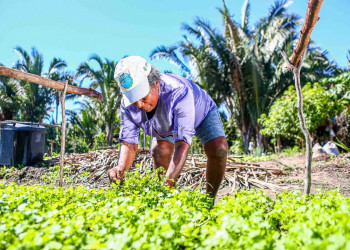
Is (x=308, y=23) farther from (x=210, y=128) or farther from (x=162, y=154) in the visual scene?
(x=162, y=154)

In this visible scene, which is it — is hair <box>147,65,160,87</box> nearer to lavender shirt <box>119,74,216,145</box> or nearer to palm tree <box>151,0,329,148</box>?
lavender shirt <box>119,74,216,145</box>

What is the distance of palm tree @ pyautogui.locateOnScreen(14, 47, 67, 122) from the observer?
19.2 meters

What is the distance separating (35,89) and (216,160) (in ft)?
67.1

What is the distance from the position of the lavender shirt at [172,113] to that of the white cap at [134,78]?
27 cm

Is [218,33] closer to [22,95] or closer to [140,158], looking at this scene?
[140,158]

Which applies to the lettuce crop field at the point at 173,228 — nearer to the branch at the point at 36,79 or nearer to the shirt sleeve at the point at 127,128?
the shirt sleeve at the point at 127,128

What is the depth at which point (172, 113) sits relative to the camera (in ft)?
8.67

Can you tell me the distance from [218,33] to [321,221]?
52.8 ft

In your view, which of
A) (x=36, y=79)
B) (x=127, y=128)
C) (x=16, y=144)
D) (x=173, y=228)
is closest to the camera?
(x=173, y=228)

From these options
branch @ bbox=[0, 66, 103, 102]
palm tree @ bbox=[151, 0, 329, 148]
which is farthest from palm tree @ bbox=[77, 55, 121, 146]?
branch @ bbox=[0, 66, 103, 102]

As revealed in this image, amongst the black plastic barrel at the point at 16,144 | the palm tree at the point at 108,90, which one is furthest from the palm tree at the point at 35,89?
the black plastic barrel at the point at 16,144

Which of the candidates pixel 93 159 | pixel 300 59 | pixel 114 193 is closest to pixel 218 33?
pixel 93 159

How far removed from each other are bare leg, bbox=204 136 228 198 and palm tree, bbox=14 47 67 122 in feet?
61.8

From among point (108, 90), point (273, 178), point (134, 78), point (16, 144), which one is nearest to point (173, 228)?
point (134, 78)
